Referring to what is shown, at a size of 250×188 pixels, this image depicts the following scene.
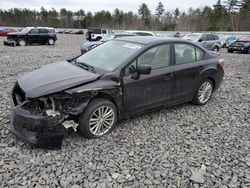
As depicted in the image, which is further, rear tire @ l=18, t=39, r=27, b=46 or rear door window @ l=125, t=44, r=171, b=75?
rear tire @ l=18, t=39, r=27, b=46

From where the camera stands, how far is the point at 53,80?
124 inches

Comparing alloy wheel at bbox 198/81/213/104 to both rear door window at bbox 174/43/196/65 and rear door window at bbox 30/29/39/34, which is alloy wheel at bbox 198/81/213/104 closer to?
rear door window at bbox 174/43/196/65

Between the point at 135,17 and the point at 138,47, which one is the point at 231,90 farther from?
the point at 135,17

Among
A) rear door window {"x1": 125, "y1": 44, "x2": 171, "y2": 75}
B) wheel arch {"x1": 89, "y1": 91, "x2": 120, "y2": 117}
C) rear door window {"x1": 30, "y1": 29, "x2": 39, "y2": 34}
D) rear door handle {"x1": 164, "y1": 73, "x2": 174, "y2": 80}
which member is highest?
rear door window {"x1": 30, "y1": 29, "x2": 39, "y2": 34}

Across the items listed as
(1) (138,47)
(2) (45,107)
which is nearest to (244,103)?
(1) (138,47)

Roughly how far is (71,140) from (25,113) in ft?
2.62

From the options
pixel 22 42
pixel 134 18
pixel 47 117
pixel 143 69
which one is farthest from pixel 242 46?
pixel 134 18

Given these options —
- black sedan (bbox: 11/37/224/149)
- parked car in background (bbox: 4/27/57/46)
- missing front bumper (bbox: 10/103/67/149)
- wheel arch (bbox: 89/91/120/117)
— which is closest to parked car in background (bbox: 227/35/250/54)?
black sedan (bbox: 11/37/224/149)

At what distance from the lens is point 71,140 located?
3.28 metres

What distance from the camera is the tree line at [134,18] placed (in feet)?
172

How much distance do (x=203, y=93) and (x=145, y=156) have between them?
8.31ft

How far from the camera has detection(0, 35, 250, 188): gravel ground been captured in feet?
8.41

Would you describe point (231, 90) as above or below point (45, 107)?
below

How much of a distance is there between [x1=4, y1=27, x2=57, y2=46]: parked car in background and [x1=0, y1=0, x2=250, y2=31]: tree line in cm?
4292
